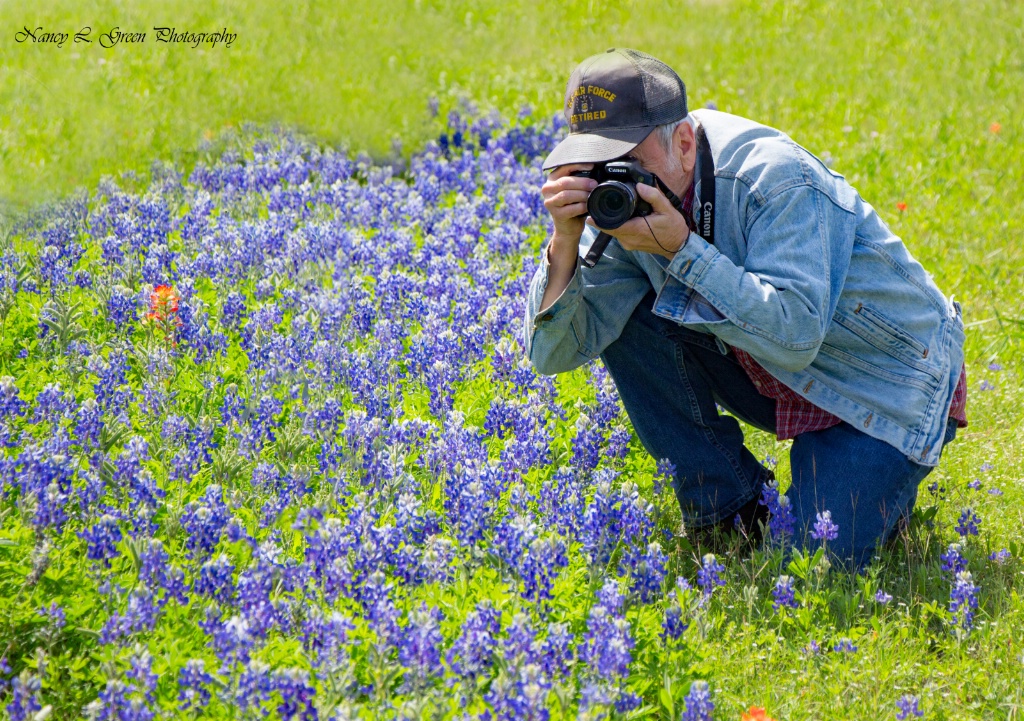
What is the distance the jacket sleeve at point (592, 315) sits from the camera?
358cm

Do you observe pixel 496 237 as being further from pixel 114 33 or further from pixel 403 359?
pixel 114 33

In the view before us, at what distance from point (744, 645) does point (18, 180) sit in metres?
5.38

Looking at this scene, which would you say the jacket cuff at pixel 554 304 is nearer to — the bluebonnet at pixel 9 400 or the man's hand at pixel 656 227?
the man's hand at pixel 656 227

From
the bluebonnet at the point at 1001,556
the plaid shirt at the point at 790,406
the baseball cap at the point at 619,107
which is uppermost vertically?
the baseball cap at the point at 619,107

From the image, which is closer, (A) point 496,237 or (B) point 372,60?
(A) point 496,237

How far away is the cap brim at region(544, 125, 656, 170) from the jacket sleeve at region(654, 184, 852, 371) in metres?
0.35

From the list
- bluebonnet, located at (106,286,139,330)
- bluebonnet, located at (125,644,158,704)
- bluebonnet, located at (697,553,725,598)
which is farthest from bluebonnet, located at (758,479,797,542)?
bluebonnet, located at (106,286,139,330)

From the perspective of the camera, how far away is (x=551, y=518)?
337 cm

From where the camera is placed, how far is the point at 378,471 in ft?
11.2

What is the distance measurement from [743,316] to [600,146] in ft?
2.22

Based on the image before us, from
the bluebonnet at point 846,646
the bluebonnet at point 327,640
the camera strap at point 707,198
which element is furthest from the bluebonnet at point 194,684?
the camera strap at point 707,198

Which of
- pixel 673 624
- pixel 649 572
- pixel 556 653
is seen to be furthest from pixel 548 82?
pixel 556 653

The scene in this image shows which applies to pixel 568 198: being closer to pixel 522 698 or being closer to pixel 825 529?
pixel 825 529

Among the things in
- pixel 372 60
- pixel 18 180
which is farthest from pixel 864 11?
pixel 18 180
